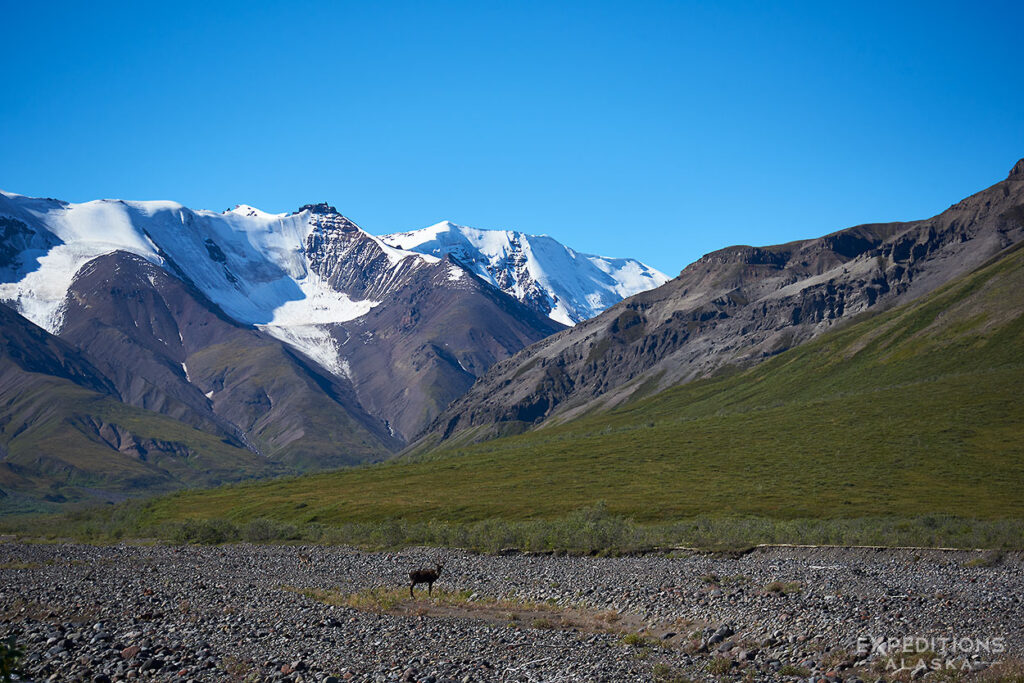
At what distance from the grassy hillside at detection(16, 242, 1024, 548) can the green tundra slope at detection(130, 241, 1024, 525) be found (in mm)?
293

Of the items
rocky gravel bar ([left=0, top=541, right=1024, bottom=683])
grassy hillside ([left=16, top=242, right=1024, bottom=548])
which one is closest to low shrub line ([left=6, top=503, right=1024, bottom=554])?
rocky gravel bar ([left=0, top=541, right=1024, bottom=683])

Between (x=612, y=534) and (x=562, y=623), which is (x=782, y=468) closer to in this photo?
(x=612, y=534)

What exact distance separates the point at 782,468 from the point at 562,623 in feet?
257

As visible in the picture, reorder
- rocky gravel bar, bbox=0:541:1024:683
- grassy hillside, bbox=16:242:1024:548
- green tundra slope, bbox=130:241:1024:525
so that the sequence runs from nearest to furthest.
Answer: rocky gravel bar, bbox=0:541:1024:683
grassy hillside, bbox=16:242:1024:548
green tundra slope, bbox=130:241:1024:525

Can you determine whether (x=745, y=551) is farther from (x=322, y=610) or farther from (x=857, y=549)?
(x=322, y=610)

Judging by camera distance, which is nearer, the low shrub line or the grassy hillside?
the low shrub line

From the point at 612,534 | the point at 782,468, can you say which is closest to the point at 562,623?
the point at 612,534

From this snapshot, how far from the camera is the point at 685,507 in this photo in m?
84.1

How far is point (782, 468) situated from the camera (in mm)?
105688

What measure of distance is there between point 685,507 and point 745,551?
28021mm

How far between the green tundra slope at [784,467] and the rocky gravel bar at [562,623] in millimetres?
34095

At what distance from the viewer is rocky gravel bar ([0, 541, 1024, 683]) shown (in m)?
25.8

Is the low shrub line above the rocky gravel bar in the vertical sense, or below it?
below

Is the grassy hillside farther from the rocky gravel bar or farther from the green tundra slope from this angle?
the rocky gravel bar
